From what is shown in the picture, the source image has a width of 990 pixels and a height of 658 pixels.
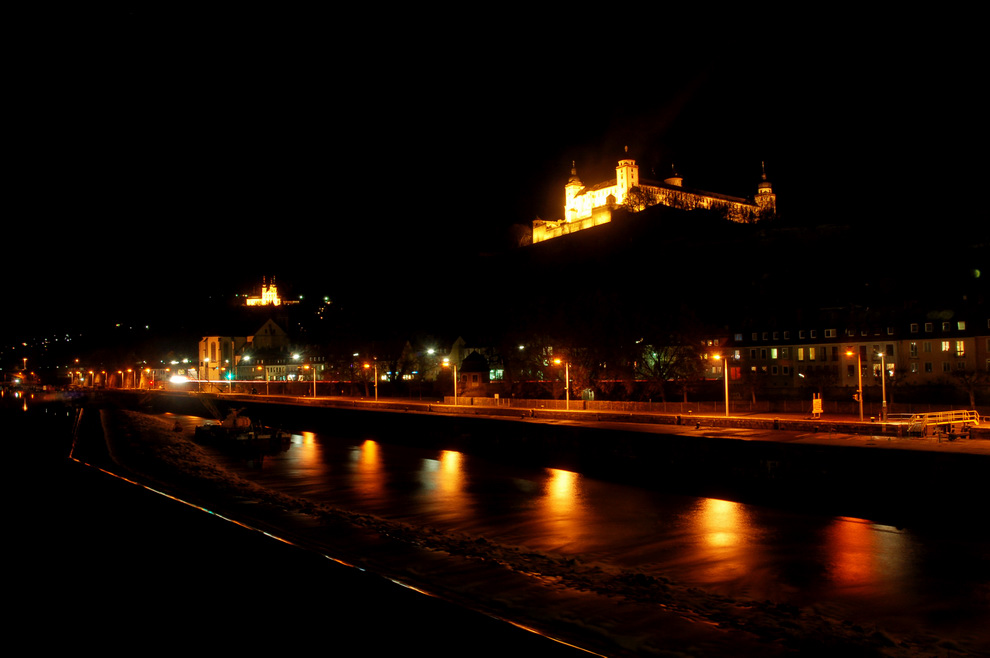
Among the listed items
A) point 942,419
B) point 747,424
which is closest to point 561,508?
point 747,424

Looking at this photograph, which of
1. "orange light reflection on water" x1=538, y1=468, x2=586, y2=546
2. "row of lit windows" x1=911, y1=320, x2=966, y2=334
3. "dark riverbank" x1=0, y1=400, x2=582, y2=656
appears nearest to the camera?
"dark riverbank" x1=0, y1=400, x2=582, y2=656

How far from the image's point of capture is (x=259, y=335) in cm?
11075

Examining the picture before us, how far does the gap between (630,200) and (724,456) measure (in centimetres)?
10313

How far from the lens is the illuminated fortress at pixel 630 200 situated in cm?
13012

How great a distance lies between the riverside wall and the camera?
2381 cm

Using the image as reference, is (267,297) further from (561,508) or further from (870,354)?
(561,508)

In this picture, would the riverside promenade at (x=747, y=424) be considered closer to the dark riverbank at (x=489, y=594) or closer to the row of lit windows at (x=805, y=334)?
the dark riverbank at (x=489, y=594)

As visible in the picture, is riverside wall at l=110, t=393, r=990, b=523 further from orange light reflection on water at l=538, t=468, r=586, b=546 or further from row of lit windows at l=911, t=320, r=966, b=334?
row of lit windows at l=911, t=320, r=966, b=334

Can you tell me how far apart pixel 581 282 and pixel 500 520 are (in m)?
90.0

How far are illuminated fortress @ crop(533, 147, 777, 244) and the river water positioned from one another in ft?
343

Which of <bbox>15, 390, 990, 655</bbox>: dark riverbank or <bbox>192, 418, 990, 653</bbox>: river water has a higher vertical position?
<bbox>15, 390, 990, 655</bbox>: dark riverbank

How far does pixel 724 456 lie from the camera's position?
3022 cm

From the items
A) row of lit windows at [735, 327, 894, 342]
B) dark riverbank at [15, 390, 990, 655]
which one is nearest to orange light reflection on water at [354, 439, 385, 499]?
dark riverbank at [15, 390, 990, 655]

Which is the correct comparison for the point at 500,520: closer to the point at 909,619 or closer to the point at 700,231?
the point at 909,619
